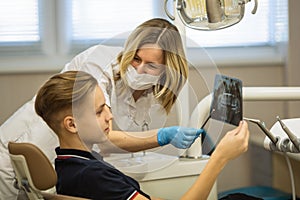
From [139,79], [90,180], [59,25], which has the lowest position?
[90,180]

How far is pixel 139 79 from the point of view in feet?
4.26

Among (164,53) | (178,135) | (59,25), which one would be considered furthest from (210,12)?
(59,25)

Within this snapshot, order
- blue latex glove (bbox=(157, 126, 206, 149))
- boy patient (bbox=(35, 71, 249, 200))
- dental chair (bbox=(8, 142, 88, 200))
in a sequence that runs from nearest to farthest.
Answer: dental chair (bbox=(8, 142, 88, 200)), boy patient (bbox=(35, 71, 249, 200)), blue latex glove (bbox=(157, 126, 206, 149))

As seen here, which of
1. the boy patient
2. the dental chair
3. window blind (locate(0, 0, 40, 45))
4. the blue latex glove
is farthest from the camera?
window blind (locate(0, 0, 40, 45))

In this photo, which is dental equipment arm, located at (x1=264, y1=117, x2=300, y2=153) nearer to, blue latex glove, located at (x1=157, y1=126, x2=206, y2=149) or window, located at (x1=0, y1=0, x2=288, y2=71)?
blue latex glove, located at (x1=157, y1=126, x2=206, y2=149)

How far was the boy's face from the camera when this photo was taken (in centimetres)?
126

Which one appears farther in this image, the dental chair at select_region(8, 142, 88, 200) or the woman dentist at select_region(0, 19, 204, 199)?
the woman dentist at select_region(0, 19, 204, 199)

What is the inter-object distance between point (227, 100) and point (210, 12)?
27 cm

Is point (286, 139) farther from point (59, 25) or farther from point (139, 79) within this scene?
point (59, 25)

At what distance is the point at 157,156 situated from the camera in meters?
1.42

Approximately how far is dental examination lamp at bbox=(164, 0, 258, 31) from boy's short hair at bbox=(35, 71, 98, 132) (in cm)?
29

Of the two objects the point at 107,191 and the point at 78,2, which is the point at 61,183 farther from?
the point at 78,2

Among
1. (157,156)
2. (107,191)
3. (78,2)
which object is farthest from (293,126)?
(78,2)

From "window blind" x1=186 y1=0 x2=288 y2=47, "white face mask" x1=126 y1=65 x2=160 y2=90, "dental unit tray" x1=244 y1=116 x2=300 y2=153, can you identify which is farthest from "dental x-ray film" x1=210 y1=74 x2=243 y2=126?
"window blind" x1=186 y1=0 x2=288 y2=47
